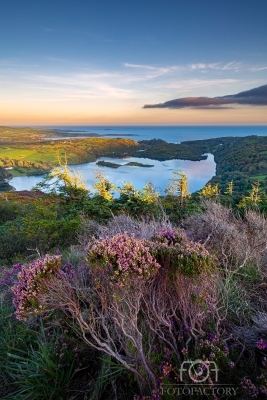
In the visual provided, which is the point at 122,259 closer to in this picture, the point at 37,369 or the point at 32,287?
the point at 32,287

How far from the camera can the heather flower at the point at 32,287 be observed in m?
1.95

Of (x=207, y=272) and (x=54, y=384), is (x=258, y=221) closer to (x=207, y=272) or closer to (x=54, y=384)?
(x=207, y=272)

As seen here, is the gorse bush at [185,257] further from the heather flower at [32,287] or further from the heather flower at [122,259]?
the heather flower at [32,287]

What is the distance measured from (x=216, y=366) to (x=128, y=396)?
2.70 feet

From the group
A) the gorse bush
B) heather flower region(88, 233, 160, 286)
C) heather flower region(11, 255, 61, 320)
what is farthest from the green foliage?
the gorse bush

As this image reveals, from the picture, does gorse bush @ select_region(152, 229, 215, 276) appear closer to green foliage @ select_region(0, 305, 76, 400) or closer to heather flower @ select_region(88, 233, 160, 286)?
heather flower @ select_region(88, 233, 160, 286)

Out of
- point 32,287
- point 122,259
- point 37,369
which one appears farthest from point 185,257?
point 37,369

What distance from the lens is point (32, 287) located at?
6.48 ft

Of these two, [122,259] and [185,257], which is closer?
[122,259]

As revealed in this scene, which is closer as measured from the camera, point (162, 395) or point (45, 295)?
point (162, 395)

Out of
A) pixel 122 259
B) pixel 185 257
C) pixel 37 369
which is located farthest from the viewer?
pixel 37 369

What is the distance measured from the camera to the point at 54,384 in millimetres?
2234

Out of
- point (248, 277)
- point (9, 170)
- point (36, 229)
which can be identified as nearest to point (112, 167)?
point (9, 170)

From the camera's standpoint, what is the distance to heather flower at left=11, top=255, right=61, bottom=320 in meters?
1.95
